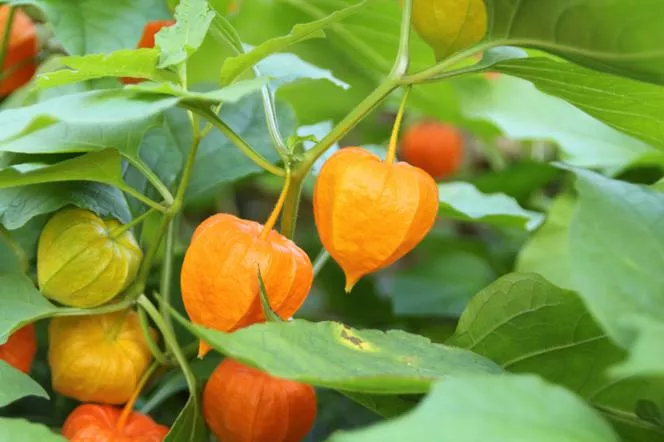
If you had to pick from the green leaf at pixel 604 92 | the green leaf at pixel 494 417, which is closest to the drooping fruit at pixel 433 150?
the green leaf at pixel 604 92

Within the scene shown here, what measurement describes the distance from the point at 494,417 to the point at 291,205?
26cm

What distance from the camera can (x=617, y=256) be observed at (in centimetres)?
37

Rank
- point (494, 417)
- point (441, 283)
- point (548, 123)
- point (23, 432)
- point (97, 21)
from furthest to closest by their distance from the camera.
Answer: point (441, 283)
point (548, 123)
point (97, 21)
point (23, 432)
point (494, 417)

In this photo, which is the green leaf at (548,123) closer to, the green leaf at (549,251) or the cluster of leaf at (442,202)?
the cluster of leaf at (442,202)

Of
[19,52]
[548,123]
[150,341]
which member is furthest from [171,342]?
[548,123]

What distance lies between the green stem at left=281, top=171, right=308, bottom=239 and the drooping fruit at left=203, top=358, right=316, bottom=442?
8 centimetres

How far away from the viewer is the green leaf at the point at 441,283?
A: 1035 mm

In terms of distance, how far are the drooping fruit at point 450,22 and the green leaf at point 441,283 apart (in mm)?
503

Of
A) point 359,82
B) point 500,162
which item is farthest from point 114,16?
point 500,162

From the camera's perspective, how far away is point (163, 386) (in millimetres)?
683

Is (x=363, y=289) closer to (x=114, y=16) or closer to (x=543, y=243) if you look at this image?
(x=543, y=243)

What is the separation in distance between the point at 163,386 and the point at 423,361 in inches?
11.9

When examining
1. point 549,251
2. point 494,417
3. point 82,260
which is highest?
point 494,417

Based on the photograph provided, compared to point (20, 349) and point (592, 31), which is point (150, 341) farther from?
point (592, 31)
